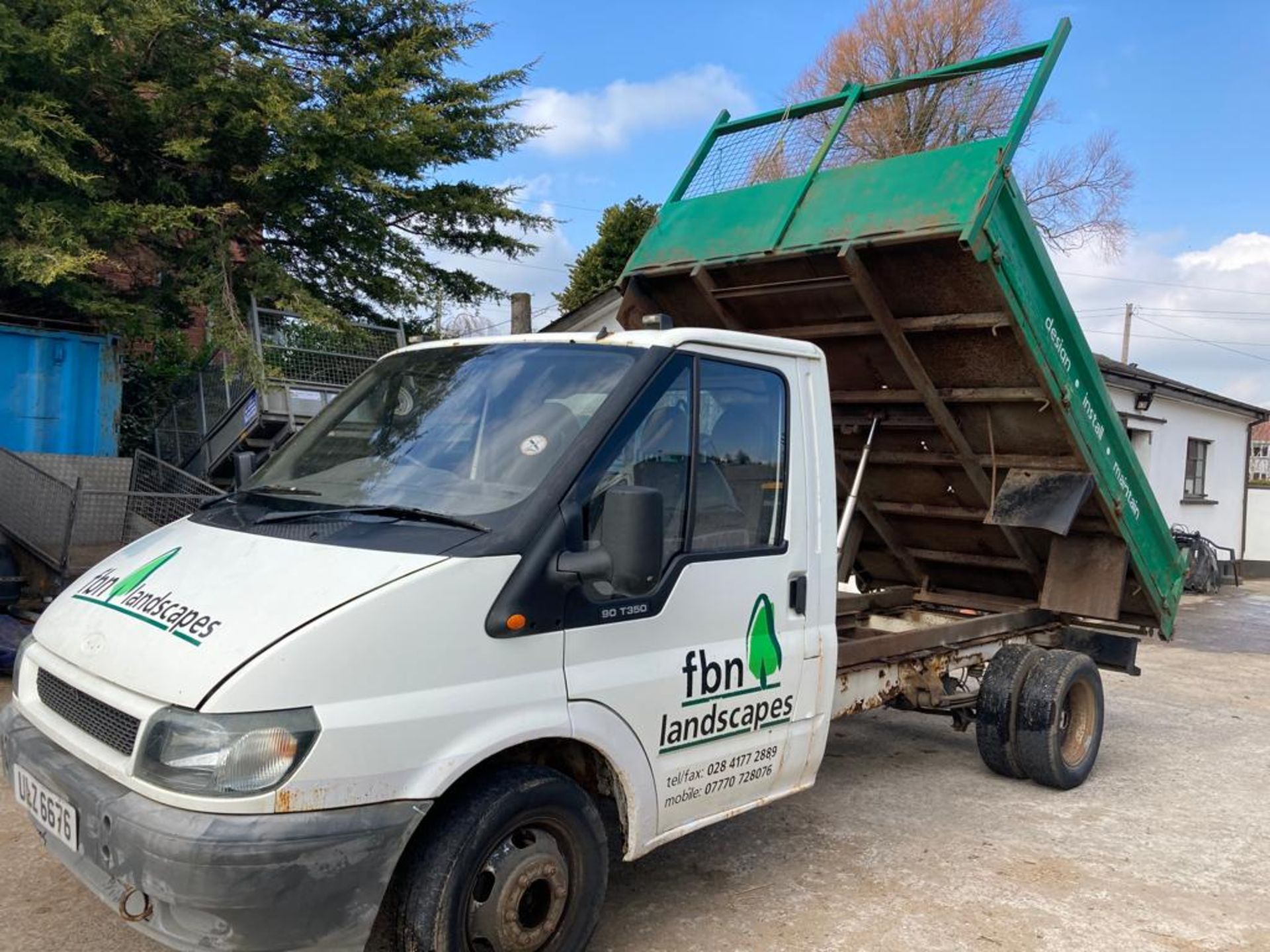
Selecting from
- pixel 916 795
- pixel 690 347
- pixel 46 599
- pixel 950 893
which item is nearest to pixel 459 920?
pixel 690 347

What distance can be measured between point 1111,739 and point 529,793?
5579mm

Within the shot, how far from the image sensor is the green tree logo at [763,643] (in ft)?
12.4

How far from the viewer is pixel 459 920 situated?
2.88 metres

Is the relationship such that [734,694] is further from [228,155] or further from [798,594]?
[228,155]

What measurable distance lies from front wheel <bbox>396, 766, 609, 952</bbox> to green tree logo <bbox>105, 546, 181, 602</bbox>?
1.22 metres

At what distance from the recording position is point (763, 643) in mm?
3826

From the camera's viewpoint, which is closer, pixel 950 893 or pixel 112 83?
pixel 950 893

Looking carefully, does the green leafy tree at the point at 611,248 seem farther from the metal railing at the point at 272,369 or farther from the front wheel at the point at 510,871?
the front wheel at the point at 510,871

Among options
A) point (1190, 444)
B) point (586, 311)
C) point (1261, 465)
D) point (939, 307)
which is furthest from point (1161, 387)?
point (1261, 465)

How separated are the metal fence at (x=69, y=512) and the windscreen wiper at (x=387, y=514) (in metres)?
4.81

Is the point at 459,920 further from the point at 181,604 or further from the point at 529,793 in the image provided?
the point at 181,604

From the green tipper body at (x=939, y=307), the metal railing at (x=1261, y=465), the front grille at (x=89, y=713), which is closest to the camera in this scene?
the front grille at (x=89, y=713)

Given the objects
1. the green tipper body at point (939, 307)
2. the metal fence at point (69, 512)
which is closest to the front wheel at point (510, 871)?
the green tipper body at point (939, 307)

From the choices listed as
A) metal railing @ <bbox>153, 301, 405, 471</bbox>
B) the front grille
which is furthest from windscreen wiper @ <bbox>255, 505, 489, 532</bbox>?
metal railing @ <bbox>153, 301, 405, 471</bbox>
